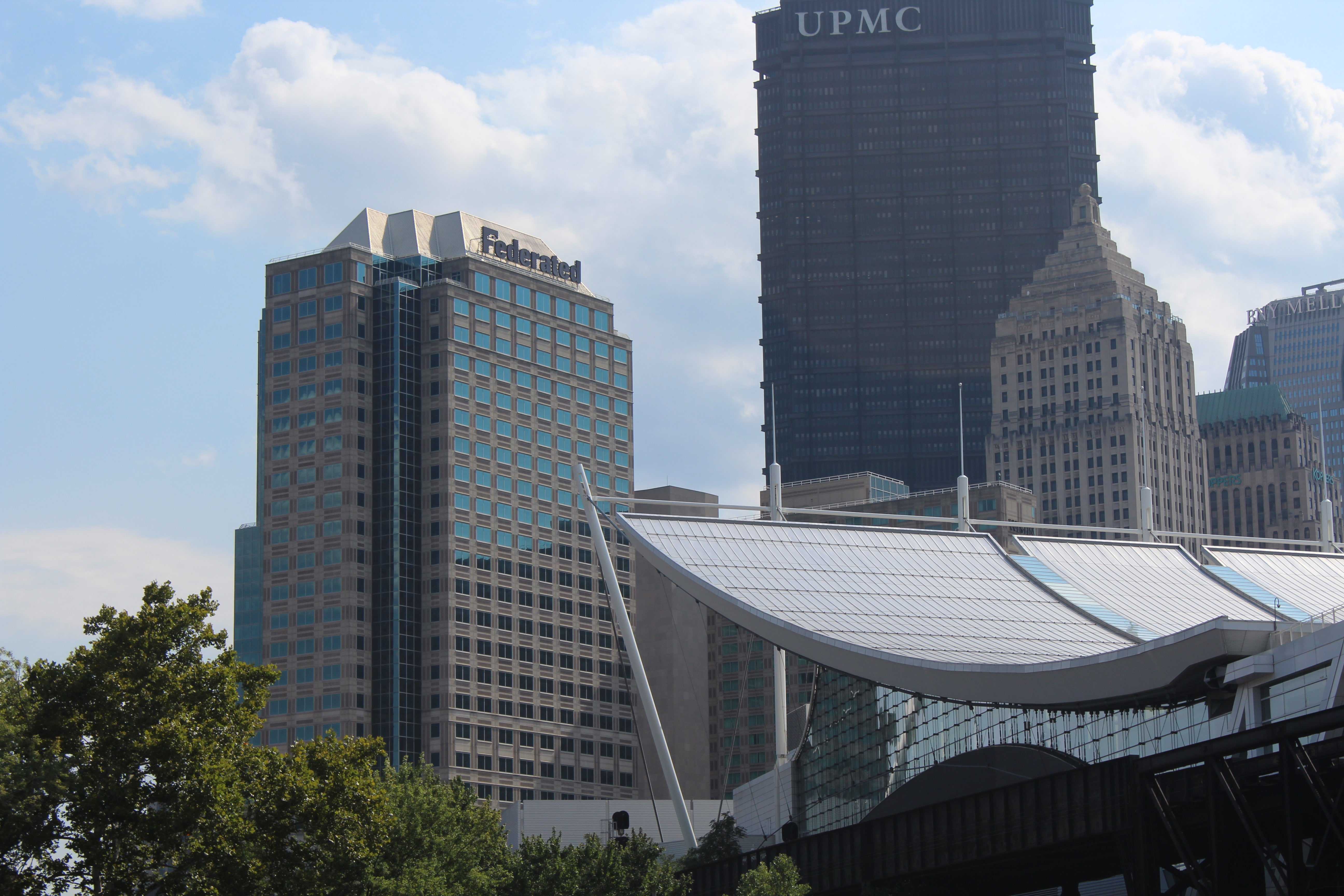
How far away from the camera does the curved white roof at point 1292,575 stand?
115812 millimetres

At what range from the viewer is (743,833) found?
11856 centimetres

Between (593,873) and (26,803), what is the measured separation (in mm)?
23728

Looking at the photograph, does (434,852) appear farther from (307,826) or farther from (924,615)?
(924,615)

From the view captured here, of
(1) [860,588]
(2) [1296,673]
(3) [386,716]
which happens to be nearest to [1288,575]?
(1) [860,588]

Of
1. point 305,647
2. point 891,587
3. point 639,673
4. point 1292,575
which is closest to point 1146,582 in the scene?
point 1292,575

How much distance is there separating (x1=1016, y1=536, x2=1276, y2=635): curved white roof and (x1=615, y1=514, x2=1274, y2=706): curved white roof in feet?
5.52

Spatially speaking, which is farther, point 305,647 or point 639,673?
point 305,647

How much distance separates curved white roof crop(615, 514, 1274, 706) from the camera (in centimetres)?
8075

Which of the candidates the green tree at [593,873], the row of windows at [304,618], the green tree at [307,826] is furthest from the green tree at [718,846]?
the row of windows at [304,618]

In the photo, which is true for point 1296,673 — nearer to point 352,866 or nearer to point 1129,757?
point 1129,757

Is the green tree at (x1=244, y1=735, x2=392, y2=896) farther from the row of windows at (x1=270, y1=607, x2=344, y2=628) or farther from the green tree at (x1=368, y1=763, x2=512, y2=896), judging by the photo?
the row of windows at (x1=270, y1=607, x2=344, y2=628)

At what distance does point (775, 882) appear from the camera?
71375mm

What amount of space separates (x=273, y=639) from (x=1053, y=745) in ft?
397

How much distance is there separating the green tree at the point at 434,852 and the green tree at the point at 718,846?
15252 millimetres
